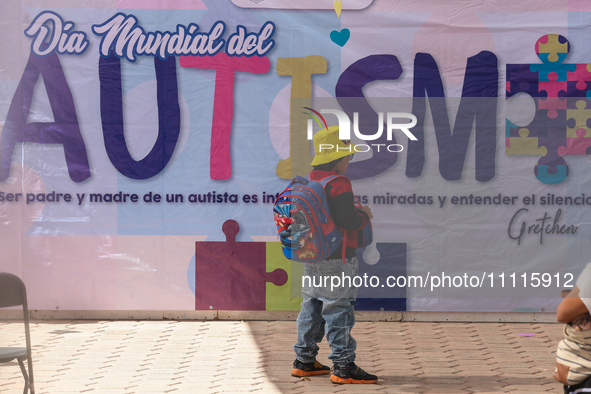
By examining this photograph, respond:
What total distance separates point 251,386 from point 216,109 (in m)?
2.84

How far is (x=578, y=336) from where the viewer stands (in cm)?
230

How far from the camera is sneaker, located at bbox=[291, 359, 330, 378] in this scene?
401cm

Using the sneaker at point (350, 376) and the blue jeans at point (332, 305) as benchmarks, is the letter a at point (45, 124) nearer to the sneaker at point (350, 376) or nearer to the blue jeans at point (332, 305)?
the blue jeans at point (332, 305)

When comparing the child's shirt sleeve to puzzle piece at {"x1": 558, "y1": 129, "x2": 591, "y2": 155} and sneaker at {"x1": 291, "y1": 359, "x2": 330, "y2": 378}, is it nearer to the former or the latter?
sneaker at {"x1": 291, "y1": 359, "x2": 330, "y2": 378}

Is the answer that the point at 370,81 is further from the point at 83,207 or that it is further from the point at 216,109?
the point at 83,207

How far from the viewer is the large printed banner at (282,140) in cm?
568

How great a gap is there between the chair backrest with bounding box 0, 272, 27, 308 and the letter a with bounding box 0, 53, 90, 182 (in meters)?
2.50

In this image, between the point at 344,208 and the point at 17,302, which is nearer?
the point at 17,302

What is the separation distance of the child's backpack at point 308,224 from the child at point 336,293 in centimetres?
6

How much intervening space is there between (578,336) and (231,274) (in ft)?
12.6

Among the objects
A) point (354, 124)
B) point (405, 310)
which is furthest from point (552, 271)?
point (354, 124)

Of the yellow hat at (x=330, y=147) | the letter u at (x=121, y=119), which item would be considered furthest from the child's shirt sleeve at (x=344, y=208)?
the letter u at (x=121, y=119)

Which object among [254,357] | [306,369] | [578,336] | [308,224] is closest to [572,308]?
[578,336]

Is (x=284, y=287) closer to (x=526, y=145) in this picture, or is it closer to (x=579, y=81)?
(x=526, y=145)
